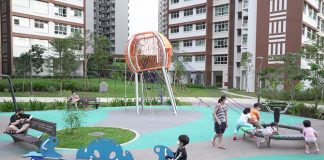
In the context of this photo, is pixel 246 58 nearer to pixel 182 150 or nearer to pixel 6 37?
pixel 6 37

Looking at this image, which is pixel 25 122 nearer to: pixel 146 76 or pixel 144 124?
pixel 144 124

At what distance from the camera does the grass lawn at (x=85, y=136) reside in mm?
10484

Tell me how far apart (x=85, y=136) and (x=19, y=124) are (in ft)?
7.91

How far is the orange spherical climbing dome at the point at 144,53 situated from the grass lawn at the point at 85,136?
6.59 metres

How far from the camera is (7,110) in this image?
65.5 feet

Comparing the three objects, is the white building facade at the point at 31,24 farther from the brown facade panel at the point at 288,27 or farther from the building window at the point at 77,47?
the brown facade panel at the point at 288,27

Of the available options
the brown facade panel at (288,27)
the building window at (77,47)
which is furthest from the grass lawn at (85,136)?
the brown facade panel at (288,27)

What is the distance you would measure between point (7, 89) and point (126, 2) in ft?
210

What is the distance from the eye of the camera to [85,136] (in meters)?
11.6

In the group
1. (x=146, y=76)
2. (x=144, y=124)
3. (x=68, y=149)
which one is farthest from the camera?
(x=146, y=76)

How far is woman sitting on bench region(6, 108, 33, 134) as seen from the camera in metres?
10.8

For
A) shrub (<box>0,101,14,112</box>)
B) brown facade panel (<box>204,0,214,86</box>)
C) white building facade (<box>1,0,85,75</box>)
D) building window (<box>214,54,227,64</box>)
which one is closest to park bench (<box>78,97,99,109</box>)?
shrub (<box>0,101,14,112</box>)

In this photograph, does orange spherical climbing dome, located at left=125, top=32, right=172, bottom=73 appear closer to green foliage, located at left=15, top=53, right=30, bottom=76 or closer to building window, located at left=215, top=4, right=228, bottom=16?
green foliage, located at left=15, top=53, right=30, bottom=76

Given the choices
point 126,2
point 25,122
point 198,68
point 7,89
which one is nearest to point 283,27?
point 198,68
